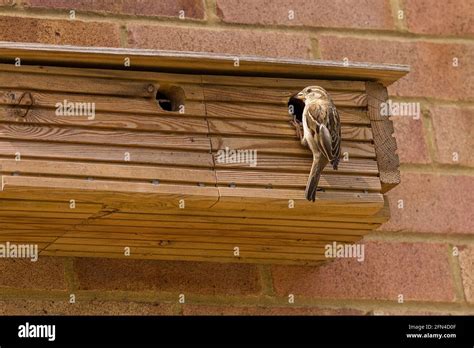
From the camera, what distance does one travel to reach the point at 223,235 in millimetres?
3410

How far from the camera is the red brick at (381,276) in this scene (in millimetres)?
3721

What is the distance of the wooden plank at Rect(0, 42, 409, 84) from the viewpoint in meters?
3.21

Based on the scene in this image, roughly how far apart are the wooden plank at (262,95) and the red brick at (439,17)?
66 centimetres

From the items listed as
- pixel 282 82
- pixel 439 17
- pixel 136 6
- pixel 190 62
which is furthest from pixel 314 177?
pixel 439 17

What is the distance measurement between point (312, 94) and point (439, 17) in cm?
82

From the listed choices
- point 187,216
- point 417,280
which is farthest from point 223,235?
point 417,280

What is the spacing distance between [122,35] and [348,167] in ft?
2.58

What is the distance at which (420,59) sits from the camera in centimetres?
400

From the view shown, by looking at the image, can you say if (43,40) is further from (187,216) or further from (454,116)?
(454,116)

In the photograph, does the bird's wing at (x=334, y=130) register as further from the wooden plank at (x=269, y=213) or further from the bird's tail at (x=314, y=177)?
the wooden plank at (x=269, y=213)

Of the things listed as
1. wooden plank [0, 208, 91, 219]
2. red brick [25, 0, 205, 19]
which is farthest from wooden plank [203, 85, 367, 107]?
red brick [25, 0, 205, 19]

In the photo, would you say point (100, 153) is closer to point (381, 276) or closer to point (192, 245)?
point (192, 245)

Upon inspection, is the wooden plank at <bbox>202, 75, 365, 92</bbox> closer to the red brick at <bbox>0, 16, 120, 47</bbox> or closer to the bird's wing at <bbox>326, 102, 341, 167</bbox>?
the bird's wing at <bbox>326, 102, 341, 167</bbox>

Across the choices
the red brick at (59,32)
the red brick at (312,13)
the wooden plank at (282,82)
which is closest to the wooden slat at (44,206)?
the wooden plank at (282,82)
